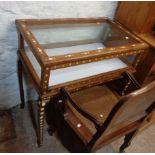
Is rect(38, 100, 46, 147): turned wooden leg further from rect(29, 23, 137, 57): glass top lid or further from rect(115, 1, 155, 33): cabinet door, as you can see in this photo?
rect(115, 1, 155, 33): cabinet door

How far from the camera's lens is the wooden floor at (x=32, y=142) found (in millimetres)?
1413

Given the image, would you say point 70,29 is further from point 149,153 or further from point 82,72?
point 149,153

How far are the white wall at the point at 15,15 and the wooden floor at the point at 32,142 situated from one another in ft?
0.64

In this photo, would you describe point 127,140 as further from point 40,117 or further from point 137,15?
point 137,15

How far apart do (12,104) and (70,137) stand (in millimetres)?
565

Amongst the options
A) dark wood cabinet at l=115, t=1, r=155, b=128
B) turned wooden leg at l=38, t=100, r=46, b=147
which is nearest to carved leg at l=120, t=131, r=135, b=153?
dark wood cabinet at l=115, t=1, r=155, b=128

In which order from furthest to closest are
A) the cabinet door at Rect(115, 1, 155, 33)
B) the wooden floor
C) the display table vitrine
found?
the wooden floor
the cabinet door at Rect(115, 1, 155, 33)
the display table vitrine

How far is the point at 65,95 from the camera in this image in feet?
3.42

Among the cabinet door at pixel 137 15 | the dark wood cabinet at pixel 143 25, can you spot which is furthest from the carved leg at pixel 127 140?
the cabinet door at pixel 137 15

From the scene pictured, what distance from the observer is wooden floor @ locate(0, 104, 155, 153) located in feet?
4.63

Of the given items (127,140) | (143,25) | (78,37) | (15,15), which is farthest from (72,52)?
(127,140)

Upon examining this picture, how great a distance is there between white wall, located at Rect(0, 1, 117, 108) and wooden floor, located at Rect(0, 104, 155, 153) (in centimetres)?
20

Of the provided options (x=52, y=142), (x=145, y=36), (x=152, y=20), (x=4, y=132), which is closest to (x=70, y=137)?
(x=52, y=142)

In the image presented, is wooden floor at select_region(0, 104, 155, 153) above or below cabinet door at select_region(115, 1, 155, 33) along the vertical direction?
below
